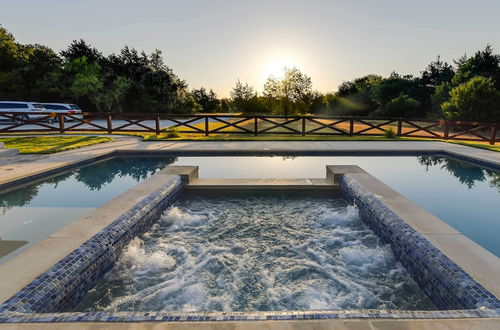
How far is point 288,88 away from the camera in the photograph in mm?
40219

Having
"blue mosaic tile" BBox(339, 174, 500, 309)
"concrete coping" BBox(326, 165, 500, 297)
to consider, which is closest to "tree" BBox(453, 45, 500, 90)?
"concrete coping" BBox(326, 165, 500, 297)

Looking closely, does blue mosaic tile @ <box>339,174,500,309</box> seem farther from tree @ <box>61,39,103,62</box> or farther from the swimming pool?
tree @ <box>61,39,103,62</box>

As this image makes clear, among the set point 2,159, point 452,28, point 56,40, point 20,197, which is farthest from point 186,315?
point 56,40

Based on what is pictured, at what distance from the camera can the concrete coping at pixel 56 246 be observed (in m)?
3.00

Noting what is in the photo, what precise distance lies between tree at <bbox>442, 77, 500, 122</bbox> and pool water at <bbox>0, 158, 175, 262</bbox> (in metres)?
22.0

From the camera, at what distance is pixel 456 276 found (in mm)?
3119

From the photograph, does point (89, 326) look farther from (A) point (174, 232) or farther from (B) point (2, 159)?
(B) point (2, 159)

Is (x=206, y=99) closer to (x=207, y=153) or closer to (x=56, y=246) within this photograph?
(x=207, y=153)

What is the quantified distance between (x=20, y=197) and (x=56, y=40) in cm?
3683

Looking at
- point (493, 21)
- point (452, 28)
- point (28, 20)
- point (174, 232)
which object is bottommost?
point (174, 232)

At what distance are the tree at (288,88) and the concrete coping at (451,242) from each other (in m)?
35.6

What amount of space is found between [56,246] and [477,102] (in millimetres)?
26073

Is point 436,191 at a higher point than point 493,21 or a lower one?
lower

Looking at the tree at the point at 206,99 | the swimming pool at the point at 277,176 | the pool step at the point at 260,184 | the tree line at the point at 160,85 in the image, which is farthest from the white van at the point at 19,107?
the tree at the point at 206,99
